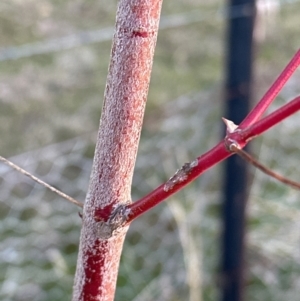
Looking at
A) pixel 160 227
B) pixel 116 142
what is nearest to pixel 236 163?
pixel 160 227

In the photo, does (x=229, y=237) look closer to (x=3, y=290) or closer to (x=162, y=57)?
(x=3, y=290)

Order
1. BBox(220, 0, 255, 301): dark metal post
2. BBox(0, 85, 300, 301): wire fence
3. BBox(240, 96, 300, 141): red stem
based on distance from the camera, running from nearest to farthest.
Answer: BBox(240, 96, 300, 141): red stem
BBox(220, 0, 255, 301): dark metal post
BBox(0, 85, 300, 301): wire fence

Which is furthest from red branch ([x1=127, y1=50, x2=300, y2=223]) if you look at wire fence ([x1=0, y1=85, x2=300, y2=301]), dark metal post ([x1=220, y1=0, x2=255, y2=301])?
wire fence ([x1=0, y1=85, x2=300, y2=301])

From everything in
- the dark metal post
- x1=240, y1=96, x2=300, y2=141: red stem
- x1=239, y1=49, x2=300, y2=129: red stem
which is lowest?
x1=240, y1=96, x2=300, y2=141: red stem

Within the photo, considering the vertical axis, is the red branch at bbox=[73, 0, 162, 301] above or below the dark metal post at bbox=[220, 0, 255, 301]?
below

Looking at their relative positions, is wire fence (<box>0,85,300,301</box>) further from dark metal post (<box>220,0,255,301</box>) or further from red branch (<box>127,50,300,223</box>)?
red branch (<box>127,50,300,223</box>)

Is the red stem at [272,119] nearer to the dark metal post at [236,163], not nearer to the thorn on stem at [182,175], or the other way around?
the thorn on stem at [182,175]

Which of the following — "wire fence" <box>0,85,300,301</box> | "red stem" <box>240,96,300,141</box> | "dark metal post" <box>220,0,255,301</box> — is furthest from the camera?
"wire fence" <box>0,85,300,301</box>

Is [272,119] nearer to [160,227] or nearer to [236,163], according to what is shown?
[236,163]

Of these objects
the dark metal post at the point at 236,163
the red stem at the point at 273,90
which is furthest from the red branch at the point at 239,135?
the dark metal post at the point at 236,163

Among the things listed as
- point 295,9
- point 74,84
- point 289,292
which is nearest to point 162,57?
point 74,84
